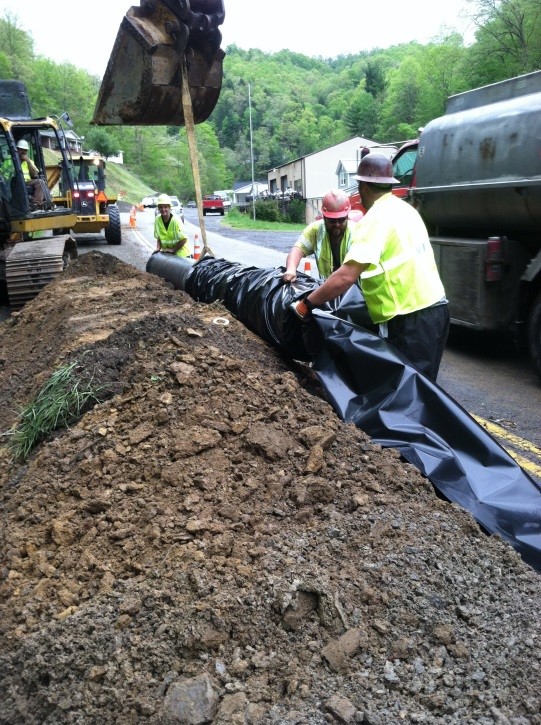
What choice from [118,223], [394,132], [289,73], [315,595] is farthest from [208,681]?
[289,73]

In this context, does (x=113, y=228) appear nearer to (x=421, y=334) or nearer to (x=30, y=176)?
(x=30, y=176)

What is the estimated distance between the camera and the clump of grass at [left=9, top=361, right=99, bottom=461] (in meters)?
4.66

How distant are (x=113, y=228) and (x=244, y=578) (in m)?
20.7

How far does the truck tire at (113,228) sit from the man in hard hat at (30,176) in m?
9.86

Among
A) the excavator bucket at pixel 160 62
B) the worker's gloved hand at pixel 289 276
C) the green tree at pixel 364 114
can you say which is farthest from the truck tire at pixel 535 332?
the green tree at pixel 364 114

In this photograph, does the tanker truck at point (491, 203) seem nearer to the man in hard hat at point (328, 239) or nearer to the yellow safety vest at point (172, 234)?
the man in hard hat at point (328, 239)

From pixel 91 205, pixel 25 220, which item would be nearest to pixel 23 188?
pixel 25 220

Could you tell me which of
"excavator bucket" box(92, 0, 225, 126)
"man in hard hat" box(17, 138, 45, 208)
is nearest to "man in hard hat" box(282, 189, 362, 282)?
"excavator bucket" box(92, 0, 225, 126)

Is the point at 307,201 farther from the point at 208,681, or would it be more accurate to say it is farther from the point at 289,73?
the point at 289,73

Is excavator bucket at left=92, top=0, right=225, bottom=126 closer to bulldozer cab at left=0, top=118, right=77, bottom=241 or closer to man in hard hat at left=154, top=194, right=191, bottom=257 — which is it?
man in hard hat at left=154, top=194, right=191, bottom=257

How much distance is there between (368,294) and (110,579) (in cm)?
224

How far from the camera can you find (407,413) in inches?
165

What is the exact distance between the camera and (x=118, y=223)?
22.5 m

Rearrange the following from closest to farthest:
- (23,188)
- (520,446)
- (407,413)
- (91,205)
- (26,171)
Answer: (407,413) → (520,446) → (23,188) → (26,171) → (91,205)
